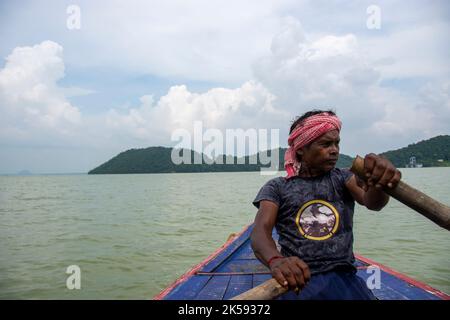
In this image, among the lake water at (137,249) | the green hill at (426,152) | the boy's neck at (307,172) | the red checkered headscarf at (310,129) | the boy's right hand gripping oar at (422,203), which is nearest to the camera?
the boy's right hand gripping oar at (422,203)

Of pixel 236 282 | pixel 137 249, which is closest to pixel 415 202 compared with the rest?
pixel 236 282

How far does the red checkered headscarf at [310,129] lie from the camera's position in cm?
222

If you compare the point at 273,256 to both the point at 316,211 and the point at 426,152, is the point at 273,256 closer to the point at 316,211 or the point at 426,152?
the point at 316,211

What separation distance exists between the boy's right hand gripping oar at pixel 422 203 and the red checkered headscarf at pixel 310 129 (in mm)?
477

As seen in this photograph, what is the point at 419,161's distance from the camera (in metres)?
75.1

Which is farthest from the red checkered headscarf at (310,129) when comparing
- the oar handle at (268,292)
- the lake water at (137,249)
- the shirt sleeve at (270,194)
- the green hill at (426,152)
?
the green hill at (426,152)

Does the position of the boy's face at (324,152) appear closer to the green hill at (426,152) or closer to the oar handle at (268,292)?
the oar handle at (268,292)

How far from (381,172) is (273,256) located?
28.7 inches

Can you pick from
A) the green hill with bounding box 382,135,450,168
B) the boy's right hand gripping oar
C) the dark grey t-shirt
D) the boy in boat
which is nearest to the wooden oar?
the boy's right hand gripping oar

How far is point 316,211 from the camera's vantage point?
2236 millimetres

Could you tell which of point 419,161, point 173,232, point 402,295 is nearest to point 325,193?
point 402,295

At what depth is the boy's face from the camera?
88.5 inches

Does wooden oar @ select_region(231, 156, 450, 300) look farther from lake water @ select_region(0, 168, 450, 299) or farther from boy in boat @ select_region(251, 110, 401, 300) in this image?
lake water @ select_region(0, 168, 450, 299)

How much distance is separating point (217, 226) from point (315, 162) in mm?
12546
